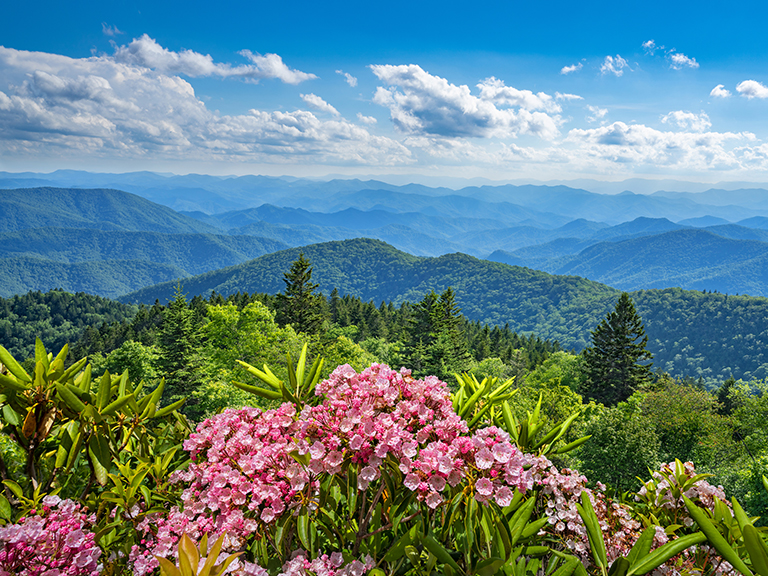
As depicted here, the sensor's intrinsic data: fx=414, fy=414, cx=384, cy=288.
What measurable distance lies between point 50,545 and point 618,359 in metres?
42.6

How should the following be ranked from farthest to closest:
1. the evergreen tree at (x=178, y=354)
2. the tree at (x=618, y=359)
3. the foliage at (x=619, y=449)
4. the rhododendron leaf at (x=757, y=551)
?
the tree at (x=618, y=359) → the evergreen tree at (x=178, y=354) → the foliage at (x=619, y=449) → the rhododendron leaf at (x=757, y=551)

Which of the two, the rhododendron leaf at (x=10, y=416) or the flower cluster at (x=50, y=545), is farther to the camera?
the rhododendron leaf at (x=10, y=416)

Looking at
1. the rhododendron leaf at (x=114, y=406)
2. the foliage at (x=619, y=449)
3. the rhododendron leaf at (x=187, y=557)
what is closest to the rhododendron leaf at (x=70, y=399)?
the rhododendron leaf at (x=114, y=406)

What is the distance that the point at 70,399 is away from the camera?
7.65ft

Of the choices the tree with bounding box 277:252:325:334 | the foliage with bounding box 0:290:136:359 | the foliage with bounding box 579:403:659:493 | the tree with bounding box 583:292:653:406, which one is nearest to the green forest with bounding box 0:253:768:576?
the foliage with bounding box 579:403:659:493

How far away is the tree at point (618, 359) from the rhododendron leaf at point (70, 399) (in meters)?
41.2

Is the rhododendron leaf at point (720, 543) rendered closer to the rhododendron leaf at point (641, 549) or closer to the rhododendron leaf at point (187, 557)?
the rhododendron leaf at point (641, 549)

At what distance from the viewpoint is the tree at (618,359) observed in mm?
36844

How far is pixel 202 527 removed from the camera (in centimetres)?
215

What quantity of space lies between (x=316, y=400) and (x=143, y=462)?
1095mm

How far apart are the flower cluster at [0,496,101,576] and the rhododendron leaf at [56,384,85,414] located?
50cm

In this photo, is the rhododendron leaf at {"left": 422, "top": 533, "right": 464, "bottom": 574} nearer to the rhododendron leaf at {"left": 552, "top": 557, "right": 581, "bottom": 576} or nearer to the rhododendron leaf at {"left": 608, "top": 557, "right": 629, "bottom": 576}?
the rhododendron leaf at {"left": 552, "top": 557, "right": 581, "bottom": 576}

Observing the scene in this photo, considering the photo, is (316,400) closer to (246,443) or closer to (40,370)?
(246,443)

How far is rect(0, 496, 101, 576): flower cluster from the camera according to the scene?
176cm
